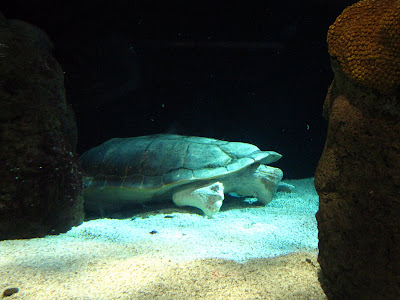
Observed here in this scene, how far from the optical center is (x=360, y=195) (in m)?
1.51

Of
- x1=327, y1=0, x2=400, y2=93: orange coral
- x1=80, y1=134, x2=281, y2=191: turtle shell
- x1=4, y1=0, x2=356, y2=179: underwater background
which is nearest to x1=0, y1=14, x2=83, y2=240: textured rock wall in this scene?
x1=80, y1=134, x2=281, y2=191: turtle shell

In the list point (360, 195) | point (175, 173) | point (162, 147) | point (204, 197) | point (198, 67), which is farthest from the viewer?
point (198, 67)

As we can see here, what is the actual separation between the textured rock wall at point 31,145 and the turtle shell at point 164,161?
126 cm

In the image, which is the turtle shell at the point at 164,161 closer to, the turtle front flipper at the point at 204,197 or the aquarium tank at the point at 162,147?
the aquarium tank at the point at 162,147

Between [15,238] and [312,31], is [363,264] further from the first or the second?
[312,31]

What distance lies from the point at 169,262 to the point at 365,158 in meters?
1.52

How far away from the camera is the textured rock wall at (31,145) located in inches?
109

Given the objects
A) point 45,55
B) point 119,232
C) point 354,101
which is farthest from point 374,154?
point 45,55

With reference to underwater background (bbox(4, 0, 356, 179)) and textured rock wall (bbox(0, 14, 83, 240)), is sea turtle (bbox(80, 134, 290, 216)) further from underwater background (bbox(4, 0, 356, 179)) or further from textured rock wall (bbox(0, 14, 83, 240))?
textured rock wall (bbox(0, 14, 83, 240))

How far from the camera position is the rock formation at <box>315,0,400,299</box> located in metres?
1.37

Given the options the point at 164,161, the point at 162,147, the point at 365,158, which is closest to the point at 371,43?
the point at 365,158

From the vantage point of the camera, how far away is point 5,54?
2805 millimetres

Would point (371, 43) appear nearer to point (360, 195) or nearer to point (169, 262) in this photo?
point (360, 195)

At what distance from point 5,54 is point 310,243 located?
353 centimetres
